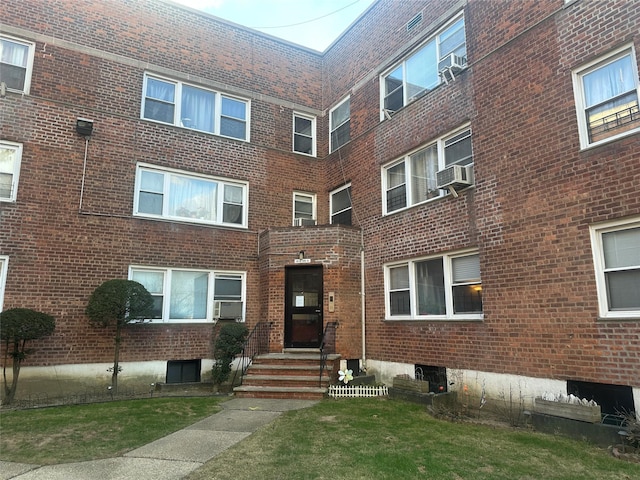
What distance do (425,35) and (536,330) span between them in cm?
740

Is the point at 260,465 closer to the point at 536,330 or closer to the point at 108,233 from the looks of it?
the point at 536,330

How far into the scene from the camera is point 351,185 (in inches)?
498

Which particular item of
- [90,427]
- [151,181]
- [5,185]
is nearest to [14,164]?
[5,185]

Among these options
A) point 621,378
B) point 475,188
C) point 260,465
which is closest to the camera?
point 260,465

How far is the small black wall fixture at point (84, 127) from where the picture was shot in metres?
10.4

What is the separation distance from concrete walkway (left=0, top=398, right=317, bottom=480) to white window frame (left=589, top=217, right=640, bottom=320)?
544cm

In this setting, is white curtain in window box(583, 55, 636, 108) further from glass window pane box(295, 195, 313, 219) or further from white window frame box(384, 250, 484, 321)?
glass window pane box(295, 195, 313, 219)

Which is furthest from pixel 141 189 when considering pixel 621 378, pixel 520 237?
pixel 621 378

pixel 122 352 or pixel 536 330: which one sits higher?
pixel 536 330

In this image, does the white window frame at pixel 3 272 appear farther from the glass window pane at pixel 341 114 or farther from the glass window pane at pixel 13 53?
the glass window pane at pixel 341 114

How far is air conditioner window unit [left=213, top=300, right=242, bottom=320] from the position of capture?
11.5 metres

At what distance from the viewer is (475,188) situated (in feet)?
28.7

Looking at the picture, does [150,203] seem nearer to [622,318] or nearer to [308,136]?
[308,136]

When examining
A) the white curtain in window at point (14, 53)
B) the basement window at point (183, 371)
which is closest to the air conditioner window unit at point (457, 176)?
the basement window at point (183, 371)
